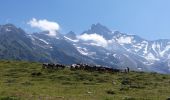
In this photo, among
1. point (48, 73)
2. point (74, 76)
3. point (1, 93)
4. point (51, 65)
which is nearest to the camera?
point (1, 93)

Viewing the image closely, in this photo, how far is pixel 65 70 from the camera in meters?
70.6

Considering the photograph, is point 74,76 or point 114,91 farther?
point 74,76

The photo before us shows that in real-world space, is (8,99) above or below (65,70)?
below

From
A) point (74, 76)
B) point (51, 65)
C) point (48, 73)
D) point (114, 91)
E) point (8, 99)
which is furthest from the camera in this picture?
point (51, 65)

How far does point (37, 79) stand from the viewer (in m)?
57.7

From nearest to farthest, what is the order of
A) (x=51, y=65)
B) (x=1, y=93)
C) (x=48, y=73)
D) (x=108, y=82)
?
(x=1, y=93)
(x=108, y=82)
(x=48, y=73)
(x=51, y=65)

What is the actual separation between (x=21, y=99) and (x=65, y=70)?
1522 inches

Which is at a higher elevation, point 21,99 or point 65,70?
point 65,70

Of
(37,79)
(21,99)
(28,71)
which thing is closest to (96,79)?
(37,79)

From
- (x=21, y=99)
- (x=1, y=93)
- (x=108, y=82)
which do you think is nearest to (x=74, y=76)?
(x=108, y=82)

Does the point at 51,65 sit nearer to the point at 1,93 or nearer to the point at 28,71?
the point at 28,71

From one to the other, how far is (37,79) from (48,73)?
904 centimetres

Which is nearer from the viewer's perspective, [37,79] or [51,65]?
[37,79]

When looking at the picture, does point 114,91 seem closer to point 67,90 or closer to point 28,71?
point 67,90
